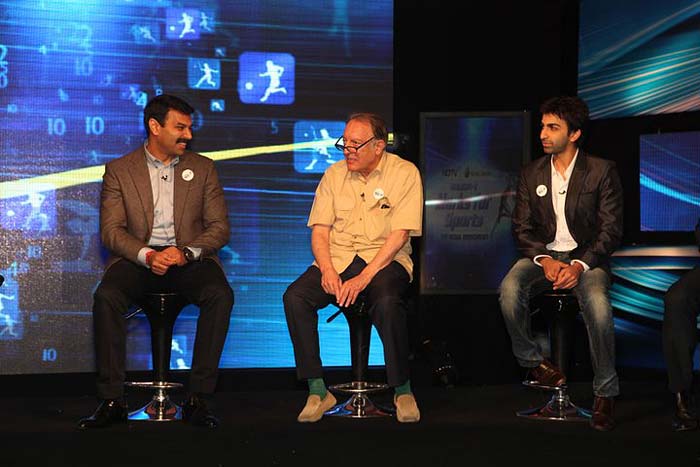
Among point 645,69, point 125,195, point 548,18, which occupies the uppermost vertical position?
point 548,18

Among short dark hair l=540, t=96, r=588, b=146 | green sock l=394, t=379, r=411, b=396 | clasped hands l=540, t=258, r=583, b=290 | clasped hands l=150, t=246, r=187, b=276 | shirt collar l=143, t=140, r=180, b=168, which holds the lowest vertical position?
green sock l=394, t=379, r=411, b=396

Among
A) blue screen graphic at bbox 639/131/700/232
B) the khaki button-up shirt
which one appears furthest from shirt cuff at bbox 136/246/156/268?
blue screen graphic at bbox 639/131/700/232

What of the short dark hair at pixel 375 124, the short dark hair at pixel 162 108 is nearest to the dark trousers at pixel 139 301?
the short dark hair at pixel 162 108

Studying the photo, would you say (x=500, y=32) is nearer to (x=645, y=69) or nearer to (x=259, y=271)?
(x=645, y=69)

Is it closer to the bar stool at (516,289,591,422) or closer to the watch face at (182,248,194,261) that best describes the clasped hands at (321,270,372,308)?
the watch face at (182,248,194,261)

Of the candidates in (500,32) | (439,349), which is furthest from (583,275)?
(500,32)

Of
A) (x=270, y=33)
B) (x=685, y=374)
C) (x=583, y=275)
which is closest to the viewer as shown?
(x=685, y=374)

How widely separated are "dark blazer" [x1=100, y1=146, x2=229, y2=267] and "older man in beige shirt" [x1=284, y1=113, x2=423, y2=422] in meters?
0.45

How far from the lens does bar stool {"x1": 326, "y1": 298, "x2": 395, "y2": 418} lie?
4117mm

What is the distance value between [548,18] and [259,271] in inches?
93.0

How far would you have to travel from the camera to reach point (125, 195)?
429cm

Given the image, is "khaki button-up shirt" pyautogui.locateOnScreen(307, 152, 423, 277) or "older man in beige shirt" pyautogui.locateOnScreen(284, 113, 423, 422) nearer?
"older man in beige shirt" pyautogui.locateOnScreen(284, 113, 423, 422)

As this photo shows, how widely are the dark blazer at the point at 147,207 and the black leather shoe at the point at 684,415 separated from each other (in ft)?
6.86

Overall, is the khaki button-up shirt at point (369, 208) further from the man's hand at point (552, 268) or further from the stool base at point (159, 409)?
the stool base at point (159, 409)
